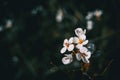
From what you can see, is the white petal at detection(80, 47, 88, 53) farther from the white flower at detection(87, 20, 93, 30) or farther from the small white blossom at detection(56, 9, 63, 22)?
the small white blossom at detection(56, 9, 63, 22)

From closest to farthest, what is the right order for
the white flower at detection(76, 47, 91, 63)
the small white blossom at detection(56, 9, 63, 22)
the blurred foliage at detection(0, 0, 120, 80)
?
the white flower at detection(76, 47, 91, 63) → the blurred foliage at detection(0, 0, 120, 80) → the small white blossom at detection(56, 9, 63, 22)

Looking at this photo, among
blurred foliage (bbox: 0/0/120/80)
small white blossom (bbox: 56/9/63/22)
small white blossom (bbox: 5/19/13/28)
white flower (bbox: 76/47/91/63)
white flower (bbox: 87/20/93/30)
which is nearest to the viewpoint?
white flower (bbox: 76/47/91/63)

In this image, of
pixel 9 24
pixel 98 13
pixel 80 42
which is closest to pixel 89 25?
pixel 98 13

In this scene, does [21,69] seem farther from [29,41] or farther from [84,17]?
[84,17]

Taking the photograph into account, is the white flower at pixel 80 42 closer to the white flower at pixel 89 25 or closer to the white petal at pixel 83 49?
the white petal at pixel 83 49

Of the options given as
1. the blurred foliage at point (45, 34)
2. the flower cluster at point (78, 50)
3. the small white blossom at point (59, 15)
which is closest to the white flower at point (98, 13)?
the blurred foliage at point (45, 34)

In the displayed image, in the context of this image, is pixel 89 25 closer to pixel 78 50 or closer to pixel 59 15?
pixel 59 15

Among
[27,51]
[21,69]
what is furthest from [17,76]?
[27,51]

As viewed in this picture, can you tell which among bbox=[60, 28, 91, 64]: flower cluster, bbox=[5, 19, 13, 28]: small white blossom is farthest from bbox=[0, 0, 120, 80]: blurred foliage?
bbox=[60, 28, 91, 64]: flower cluster
